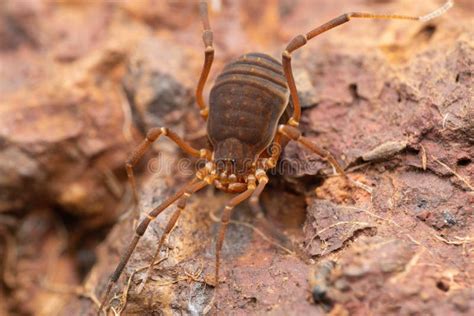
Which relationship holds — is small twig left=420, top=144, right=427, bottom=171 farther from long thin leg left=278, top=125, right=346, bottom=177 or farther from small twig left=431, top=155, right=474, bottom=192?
long thin leg left=278, top=125, right=346, bottom=177

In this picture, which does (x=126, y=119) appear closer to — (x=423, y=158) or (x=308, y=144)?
(x=308, y=144)

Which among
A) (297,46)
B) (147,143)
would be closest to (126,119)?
(147,143)

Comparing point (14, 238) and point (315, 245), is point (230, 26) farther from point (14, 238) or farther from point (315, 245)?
point (14, 238)

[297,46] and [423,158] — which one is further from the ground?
[297,46]

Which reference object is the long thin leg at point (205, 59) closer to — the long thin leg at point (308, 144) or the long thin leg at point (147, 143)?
the long thin leg at point (147, 143)

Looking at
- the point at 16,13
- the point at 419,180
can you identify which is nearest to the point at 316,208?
the point at 419,180

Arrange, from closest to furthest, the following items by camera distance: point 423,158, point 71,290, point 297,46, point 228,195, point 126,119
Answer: point 423,158
point 297,46
point 228,195
point 71,290
point 126,119

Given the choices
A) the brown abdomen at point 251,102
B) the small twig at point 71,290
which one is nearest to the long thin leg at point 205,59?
the brown abdomen at point 251,102
